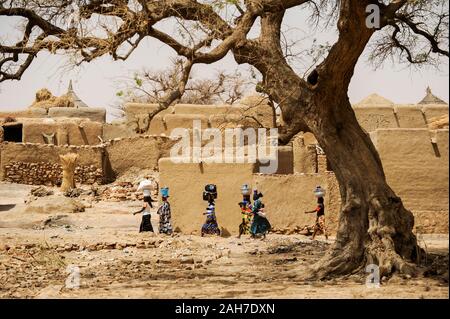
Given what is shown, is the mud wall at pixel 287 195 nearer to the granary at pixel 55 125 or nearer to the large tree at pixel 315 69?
the large tree at pixel 315 69

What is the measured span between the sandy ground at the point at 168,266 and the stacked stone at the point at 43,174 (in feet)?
26.0

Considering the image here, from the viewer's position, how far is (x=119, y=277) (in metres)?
8.08

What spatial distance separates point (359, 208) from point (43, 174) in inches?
722

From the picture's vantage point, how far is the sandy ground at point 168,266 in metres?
6.39

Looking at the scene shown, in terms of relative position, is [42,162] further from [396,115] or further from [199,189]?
[396,115]

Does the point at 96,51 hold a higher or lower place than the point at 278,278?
higher

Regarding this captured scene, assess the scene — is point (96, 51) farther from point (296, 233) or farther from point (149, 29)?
point (296, 233)

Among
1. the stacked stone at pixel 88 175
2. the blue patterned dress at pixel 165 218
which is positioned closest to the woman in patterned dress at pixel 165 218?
the blue patterned dress at pixel 165 218

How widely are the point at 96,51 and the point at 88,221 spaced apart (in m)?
8.82

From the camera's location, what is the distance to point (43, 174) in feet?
79.9

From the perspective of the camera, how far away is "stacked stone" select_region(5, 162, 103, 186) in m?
23.9

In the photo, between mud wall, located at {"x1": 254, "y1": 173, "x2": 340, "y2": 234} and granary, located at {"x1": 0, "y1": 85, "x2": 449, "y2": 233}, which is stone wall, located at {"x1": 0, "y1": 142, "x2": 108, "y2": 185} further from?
mud wall, located at {"x1": 254, "y1": 173, "x2": 340, "y2": 234}
